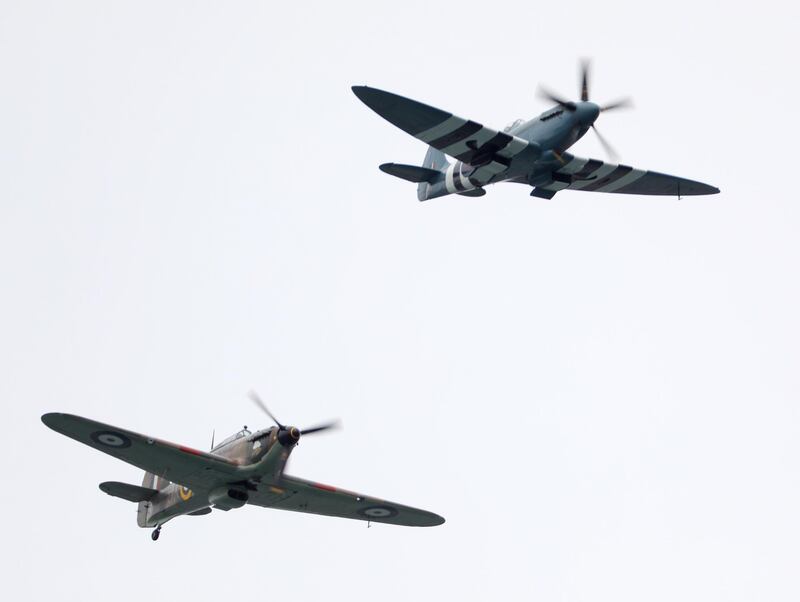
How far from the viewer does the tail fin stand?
36500 mm

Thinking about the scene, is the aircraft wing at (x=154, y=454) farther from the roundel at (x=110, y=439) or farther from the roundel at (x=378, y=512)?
the roundel at (x=378, y=512)

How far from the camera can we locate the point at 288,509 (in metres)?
32.9

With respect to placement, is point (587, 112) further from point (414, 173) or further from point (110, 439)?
point (110, 439)

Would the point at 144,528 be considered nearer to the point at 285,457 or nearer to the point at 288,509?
the point at 288,509

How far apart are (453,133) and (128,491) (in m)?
12.0

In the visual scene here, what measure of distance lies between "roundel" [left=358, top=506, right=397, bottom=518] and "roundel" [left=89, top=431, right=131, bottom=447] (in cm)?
771

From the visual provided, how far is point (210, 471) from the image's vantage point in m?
30.2

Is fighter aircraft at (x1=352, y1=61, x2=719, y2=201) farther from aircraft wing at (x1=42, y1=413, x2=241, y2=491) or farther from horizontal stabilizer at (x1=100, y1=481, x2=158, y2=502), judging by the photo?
horizontal stabilizer at (x1=100, y1=481, x2=158, y2=502)

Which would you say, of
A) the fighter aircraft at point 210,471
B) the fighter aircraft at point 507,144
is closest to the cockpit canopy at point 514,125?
the fighter aircraft at point 507,144

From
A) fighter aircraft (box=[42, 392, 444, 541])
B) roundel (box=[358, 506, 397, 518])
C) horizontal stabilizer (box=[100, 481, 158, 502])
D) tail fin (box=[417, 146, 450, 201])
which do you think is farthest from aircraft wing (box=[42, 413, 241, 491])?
tail fin (box=[417, 146, 450, 201])

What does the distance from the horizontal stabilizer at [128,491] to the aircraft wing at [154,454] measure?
1.64 meters

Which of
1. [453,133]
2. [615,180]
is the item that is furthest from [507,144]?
[615,180]

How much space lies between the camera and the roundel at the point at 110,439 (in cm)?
2900

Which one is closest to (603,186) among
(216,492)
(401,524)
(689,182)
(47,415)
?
(689,182)
